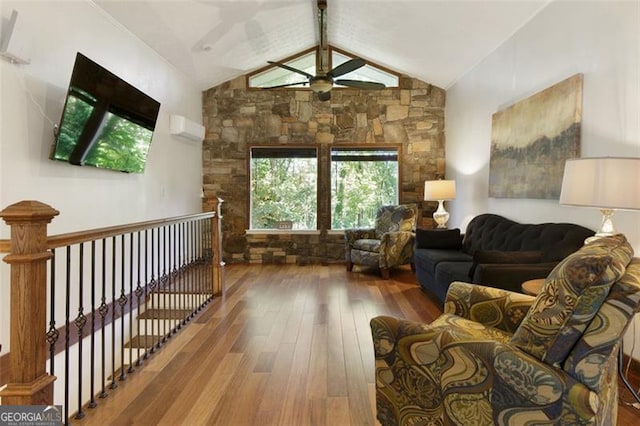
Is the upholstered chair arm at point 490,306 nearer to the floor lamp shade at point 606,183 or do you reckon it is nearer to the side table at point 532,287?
the side table at point 532,287

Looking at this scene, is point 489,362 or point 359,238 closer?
point 489,362

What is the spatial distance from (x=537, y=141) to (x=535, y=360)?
→ 2.94m

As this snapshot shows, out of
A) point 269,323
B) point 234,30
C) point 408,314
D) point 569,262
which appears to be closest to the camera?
point 569,262

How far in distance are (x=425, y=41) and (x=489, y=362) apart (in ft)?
14.9

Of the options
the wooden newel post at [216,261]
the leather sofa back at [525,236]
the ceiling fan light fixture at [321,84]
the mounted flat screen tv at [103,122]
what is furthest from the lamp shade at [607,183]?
the mounted flat screen tv at [103,122]

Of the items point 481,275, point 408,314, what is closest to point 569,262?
point 481,275

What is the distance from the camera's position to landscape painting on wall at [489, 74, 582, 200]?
125 inches

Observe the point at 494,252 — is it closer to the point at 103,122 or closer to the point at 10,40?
the point at 103,122

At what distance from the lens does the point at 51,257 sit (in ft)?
5.73

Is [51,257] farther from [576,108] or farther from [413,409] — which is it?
[576,108]

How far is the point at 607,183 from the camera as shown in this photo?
2084 millimetres

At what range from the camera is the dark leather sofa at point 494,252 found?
2.66 meters

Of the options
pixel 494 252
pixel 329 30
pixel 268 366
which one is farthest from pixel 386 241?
pixel 329 30
